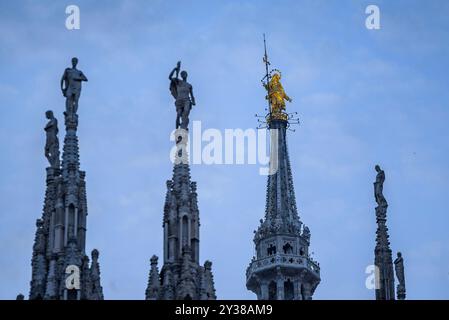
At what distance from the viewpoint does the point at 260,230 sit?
366 feet

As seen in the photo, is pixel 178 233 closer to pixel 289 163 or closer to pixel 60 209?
pixel 60 209

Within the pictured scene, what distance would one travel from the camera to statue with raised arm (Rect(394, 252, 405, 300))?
71.8 meters

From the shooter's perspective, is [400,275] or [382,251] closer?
[400,275]

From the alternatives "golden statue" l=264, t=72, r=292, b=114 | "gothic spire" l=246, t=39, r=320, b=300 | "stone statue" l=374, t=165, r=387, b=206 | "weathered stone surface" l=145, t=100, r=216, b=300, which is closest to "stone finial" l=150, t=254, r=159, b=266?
"weathered stone surface" l=145, t=100, r=216, b=300

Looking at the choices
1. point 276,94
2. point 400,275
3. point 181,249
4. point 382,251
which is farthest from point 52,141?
point 276,94

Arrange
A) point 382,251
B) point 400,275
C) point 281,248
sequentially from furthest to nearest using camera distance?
1. point 281,248
2. point 382,251
3. point 400,275

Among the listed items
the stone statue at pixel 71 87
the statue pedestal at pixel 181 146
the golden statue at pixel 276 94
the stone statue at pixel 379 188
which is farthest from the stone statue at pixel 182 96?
the golden statue at pixel 276 94

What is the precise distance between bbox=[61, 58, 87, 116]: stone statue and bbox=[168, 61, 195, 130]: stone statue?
436cm

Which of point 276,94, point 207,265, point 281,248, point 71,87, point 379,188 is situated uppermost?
point 276,94

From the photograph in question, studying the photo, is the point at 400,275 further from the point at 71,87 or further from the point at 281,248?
the point at 281,248

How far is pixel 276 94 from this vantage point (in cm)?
11856

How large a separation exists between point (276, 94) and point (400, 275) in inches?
1869
